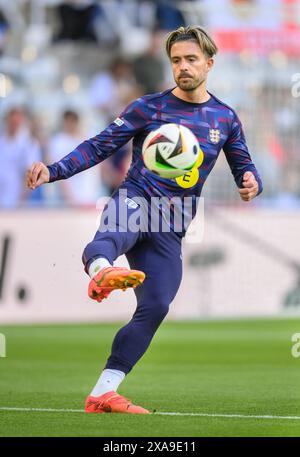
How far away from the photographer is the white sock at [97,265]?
7.56 meters

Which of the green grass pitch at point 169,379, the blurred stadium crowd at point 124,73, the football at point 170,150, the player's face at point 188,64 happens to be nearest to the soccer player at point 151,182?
the player's face at point 188,64

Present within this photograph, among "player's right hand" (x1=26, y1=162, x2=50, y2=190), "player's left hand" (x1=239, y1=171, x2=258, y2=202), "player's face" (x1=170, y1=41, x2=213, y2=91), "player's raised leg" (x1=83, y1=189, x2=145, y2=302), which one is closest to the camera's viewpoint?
"player's raised leg" (x1=83, y1=189, x2=145, y2=302)

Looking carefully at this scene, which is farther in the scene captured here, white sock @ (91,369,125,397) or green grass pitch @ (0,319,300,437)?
white sock @ (91,369,125,397)

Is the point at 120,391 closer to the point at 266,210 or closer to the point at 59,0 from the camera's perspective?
the point at 266,210

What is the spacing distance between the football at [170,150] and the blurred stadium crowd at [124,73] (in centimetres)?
1130

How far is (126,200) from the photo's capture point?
8.20 meters

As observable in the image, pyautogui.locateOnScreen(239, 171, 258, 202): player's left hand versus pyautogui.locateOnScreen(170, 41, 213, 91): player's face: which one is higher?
pyautogui.locateOnScreen(170, 41, 213, 91): player's face

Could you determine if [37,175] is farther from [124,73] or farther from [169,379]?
[124,73]

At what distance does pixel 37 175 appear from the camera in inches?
308

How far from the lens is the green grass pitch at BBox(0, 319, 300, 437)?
24.5 ft

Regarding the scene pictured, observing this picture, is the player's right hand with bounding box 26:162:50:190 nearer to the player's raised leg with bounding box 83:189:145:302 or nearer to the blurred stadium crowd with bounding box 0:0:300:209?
the player's raised leg with bounding box 83:189:145:302

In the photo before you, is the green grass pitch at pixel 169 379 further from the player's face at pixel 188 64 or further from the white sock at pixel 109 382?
the player's face at pixel 188 64

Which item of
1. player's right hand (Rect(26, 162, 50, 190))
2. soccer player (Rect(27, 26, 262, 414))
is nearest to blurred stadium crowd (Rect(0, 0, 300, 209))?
soccer player (Rect(27, 26, 262, 414))

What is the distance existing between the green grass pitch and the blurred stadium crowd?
337cm
